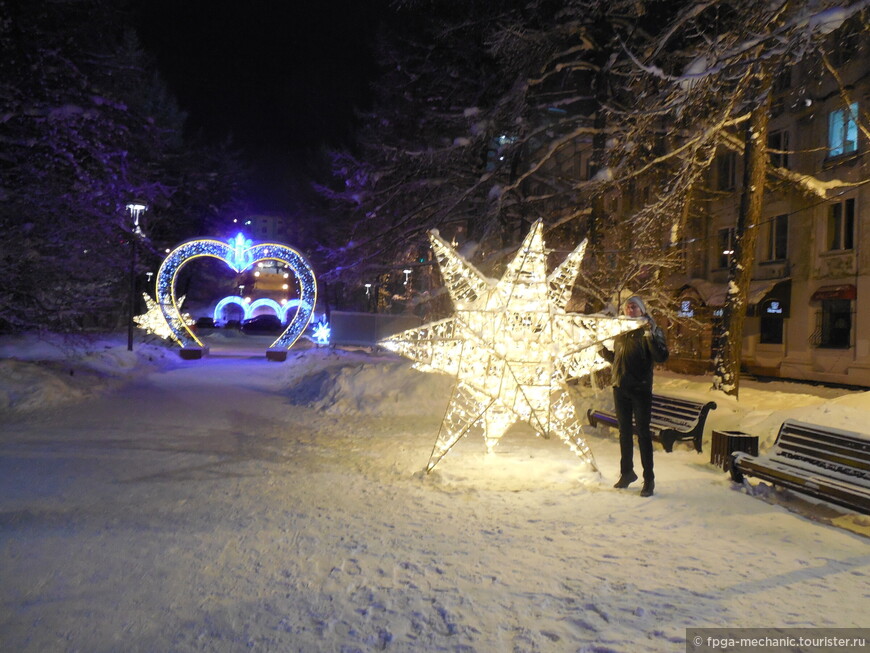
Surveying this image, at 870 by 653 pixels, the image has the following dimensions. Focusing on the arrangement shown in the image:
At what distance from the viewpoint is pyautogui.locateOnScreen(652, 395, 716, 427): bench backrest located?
27.9ft

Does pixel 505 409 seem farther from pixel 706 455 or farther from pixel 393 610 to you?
pixel 393 610

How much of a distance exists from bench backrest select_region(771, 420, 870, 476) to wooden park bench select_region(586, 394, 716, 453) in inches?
71.9

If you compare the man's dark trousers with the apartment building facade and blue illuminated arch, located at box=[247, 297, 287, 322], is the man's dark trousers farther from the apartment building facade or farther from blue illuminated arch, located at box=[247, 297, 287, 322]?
blue illuminated arch, located at box=[247, 297, 287, 322]

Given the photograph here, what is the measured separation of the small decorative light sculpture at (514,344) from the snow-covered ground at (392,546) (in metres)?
0.69

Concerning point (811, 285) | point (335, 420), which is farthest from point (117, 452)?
point (811, 285)

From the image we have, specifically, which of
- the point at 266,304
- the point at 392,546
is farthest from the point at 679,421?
the point at 266,304

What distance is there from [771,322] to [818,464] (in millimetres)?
21604

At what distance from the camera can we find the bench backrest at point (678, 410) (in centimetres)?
850

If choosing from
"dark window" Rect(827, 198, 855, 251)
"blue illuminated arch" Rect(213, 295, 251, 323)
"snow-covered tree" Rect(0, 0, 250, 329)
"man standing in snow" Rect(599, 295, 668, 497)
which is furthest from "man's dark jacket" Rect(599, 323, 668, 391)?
"blue illuminated arch" Rect(213, 295, 251, 323)

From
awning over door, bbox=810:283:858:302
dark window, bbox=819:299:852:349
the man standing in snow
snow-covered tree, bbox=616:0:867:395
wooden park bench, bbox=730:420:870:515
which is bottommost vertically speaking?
wooden park bench, bbox=730:420:870:515

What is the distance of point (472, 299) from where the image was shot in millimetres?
7586

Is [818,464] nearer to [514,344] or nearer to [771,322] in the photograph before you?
[514,344]

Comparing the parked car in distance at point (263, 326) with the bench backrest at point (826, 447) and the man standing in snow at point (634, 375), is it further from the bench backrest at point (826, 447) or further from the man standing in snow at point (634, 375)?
the bench backrest at point (826, 447)

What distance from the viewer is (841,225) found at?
70.8 ft
